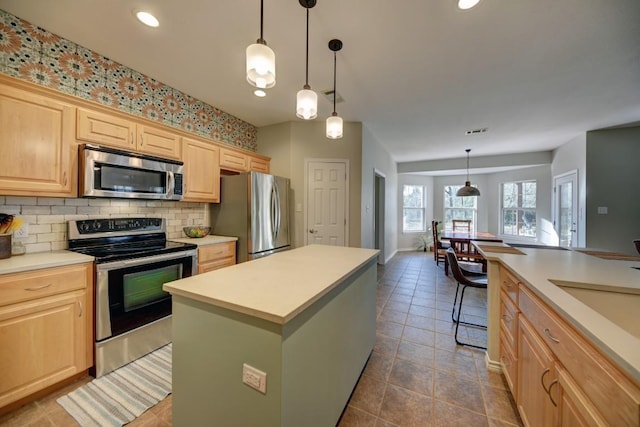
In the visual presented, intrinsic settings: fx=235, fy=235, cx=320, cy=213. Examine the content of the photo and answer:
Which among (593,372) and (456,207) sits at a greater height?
(456,207)

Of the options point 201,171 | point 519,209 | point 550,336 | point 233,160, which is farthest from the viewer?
point 519,209

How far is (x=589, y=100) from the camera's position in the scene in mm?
2910

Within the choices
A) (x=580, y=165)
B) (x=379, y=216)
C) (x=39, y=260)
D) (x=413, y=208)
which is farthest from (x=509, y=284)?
(x=413, y=208)

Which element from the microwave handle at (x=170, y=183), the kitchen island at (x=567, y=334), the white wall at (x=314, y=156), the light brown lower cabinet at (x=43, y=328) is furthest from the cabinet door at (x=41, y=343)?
the kitchen island at (x=567, y=334)

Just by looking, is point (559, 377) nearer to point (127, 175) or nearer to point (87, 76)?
point (127, 175)

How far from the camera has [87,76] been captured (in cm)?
213

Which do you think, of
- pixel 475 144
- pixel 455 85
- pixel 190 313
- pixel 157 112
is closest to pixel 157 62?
pixel 157 112

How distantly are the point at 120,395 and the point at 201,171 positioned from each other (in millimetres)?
2131

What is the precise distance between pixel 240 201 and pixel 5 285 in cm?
191

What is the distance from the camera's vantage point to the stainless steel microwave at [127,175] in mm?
1882

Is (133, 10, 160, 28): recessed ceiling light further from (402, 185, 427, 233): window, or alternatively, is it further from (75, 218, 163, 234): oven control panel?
(402, 185, 427, 233): window

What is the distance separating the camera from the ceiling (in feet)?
5.45

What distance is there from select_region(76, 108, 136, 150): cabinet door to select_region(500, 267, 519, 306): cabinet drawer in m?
3.28

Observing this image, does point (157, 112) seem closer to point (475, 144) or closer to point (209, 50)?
point (209, 50)
